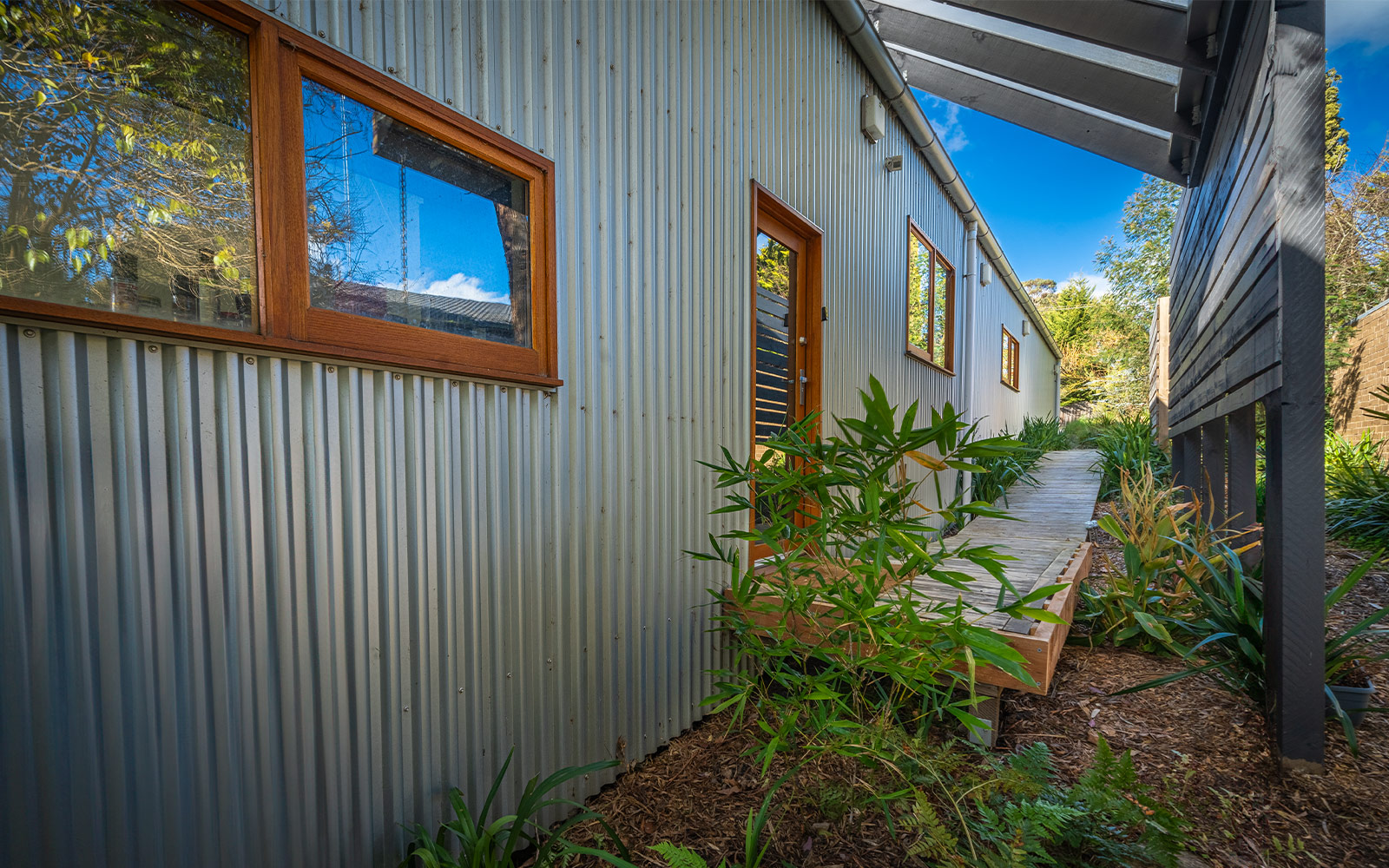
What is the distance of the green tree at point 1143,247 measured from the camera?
17500mm

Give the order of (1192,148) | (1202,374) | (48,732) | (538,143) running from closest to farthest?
(48,732) → (538,143) → (1202,374) → (1192,148)

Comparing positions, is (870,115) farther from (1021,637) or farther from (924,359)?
(1021,637)

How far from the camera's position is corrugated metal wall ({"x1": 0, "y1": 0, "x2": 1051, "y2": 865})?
1.16m

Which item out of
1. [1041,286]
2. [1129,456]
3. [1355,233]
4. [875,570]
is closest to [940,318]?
[1129,456]

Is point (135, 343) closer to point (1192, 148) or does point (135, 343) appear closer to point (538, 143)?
point (538, 143)

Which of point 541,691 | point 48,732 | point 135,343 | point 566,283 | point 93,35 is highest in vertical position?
point 93,35

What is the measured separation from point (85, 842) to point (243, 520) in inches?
25.3

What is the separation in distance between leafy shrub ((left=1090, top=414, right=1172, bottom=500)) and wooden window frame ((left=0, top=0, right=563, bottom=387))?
7969 millimetres

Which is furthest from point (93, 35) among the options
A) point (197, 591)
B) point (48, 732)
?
point (48, 732)

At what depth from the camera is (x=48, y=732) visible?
44.3 inches

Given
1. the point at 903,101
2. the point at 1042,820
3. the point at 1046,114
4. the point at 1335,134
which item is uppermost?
the point at 1335,134

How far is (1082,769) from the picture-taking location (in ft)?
7.38

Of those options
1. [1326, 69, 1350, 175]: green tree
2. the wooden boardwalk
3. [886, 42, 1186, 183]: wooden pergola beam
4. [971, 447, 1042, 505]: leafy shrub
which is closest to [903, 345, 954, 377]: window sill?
[971, 447, 1042, 505]: leafy shrub

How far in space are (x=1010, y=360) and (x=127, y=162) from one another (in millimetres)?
13716
